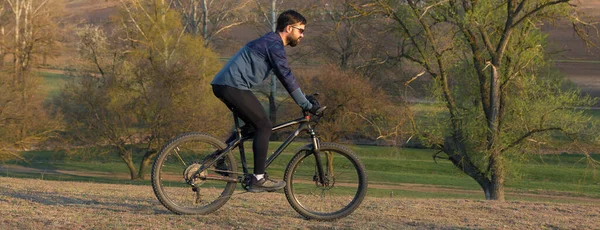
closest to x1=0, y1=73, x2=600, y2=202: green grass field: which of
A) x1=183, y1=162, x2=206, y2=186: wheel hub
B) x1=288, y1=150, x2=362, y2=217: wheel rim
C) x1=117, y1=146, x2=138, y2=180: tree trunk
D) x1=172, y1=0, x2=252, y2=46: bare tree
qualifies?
x1=117, y1=146, x2=138, y2=180: tree trunk

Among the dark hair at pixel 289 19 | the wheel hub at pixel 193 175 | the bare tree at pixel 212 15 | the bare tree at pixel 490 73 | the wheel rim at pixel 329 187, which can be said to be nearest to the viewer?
the dark hair at pixel 289 19

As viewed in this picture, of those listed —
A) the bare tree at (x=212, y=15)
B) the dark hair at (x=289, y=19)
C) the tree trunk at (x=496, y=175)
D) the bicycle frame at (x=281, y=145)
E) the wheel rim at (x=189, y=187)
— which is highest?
the bare tree at (x=212, y=15)

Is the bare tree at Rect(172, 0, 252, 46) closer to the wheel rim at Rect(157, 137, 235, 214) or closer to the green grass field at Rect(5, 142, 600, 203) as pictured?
the green grass field at Rect(5, 142, 600, 203)

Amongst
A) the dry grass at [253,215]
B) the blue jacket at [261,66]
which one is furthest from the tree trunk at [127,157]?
the blue jacket at [261,66]

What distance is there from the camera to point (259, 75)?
260 inches

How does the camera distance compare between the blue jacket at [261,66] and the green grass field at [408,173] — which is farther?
the green grass field at [408,173]

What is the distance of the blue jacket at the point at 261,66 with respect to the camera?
643 cm

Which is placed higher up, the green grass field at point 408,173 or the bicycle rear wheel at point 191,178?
the bicycle rear wheel at point 191,178

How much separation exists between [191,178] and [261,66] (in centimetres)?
137

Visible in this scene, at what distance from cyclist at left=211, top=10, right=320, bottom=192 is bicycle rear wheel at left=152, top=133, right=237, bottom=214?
0.44m

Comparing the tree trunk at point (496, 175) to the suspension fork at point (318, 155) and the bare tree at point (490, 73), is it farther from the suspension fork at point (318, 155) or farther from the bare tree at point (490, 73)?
the suspension fork at point (318, 155)

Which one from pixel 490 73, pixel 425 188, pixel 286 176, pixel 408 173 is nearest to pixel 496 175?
pixel 490 73

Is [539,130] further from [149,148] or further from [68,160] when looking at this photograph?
[68,160]

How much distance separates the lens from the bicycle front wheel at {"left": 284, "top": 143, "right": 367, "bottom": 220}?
22.9 ft
